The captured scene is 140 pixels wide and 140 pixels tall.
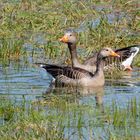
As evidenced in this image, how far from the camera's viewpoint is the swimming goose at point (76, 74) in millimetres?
15602

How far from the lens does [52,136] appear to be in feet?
33.7

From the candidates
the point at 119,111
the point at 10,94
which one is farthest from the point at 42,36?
the point at 119,111

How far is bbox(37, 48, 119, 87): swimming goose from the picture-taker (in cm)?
1560

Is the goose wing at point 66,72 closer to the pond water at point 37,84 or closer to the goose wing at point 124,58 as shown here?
the pond water at point 37,84

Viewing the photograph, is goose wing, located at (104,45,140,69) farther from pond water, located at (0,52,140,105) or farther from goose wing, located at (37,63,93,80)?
goose wing, located at (37,63,93,80)

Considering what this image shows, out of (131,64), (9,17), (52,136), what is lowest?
(52,136)

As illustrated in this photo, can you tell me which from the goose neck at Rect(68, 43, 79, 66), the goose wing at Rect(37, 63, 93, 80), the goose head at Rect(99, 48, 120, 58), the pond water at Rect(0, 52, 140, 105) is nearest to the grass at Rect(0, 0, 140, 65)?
the goose neck at Rect(68, 43, 79, 66)

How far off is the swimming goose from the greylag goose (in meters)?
0.76

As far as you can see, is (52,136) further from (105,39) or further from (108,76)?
(105,39)

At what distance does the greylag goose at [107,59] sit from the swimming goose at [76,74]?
762mm

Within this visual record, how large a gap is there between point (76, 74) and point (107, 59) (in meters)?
1.76

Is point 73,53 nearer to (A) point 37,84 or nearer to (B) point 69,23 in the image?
(A) point 37,84

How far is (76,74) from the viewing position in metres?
15.8

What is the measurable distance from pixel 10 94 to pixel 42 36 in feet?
17.5
